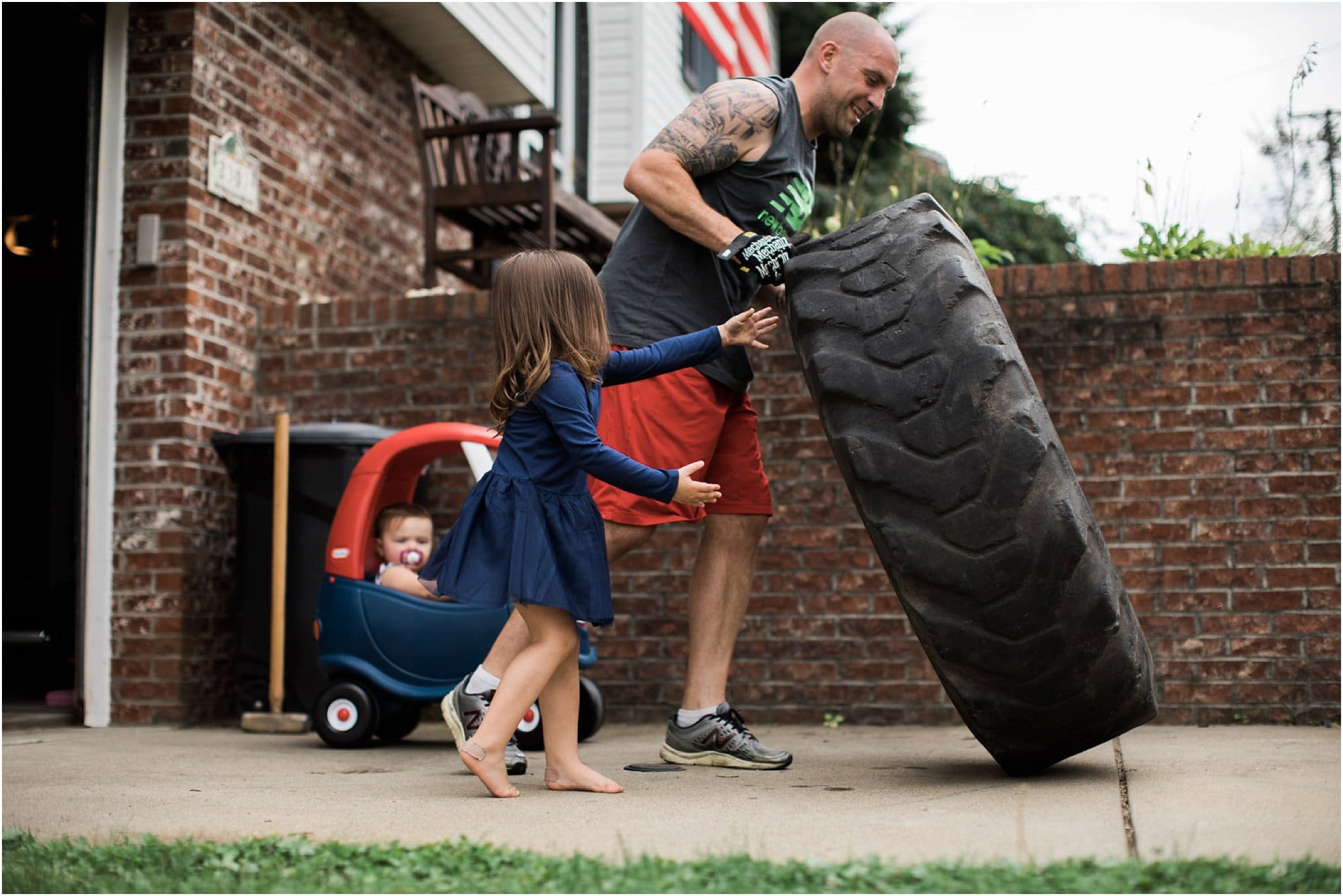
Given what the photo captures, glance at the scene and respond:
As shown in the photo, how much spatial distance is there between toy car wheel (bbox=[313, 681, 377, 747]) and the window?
8.78m

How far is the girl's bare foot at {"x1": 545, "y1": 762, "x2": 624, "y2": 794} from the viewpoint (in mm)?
2650

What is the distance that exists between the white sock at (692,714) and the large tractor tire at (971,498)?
2.64 ft

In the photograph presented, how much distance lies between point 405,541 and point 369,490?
0.21 m

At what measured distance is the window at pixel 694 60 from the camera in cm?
1187

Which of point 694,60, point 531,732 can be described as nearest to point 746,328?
point 531,732

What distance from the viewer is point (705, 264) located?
10.9ft

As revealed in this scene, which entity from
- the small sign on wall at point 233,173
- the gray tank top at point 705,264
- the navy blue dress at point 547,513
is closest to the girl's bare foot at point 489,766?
the navy blue dress at point 547,513

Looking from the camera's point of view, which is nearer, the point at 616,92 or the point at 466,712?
the point at 466,712

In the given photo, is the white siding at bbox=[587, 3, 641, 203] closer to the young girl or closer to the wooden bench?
the wooden bench

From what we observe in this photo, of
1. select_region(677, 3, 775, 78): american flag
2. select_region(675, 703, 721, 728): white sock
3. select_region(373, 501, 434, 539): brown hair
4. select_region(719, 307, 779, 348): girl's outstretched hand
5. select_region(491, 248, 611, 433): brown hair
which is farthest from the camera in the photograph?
select_region(677, 3, 775, 78): american flag

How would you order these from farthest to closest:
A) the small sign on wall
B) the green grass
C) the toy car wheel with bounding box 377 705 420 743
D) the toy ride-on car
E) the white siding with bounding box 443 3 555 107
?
1. the white siding with bounding box 443 3 555 107
2. the small sign on wall
3. the toy car wheel with bounding box 377 705 420 743
4. the toy ride-on car
5. the green grass

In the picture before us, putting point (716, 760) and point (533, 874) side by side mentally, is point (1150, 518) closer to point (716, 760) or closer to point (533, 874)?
point (716, 760)

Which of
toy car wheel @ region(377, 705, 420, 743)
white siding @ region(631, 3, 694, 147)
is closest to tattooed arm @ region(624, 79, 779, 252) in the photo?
toy car wheel @ region(377, 705, 420, 743)

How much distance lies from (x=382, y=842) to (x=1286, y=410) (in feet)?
11.3
